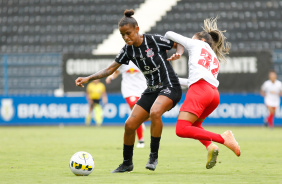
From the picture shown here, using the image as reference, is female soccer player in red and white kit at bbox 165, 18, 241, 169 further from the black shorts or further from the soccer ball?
the soccer ball

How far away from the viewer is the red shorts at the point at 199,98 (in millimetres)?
6727

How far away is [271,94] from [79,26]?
9.57 m

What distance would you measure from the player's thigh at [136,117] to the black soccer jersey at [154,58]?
1.25 ft

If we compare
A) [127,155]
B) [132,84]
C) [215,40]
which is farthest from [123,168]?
[132,84]

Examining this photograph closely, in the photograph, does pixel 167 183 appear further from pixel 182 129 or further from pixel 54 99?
pixel 54 99

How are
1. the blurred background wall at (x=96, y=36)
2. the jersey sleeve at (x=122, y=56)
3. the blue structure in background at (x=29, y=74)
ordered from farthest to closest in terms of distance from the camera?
the blue structure in background at (x=29, y=74)
the blurred background wall at (x=96, y=36)
the jersey sleeve at (x=122, y=56)

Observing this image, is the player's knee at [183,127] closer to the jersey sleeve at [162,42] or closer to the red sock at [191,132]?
the red sock at [191,132]

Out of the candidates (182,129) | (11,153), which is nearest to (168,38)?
(182,129)

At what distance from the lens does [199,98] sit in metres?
6.75

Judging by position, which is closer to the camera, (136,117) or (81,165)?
(81,165)

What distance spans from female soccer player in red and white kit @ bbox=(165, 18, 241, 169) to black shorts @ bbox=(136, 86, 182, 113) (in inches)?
7.3

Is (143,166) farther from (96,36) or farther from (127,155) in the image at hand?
(96,36)

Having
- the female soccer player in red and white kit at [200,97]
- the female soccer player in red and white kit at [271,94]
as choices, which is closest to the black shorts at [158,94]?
the female soccer player in red and white kit at [200,97]

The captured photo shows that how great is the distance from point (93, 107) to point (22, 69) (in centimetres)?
384
